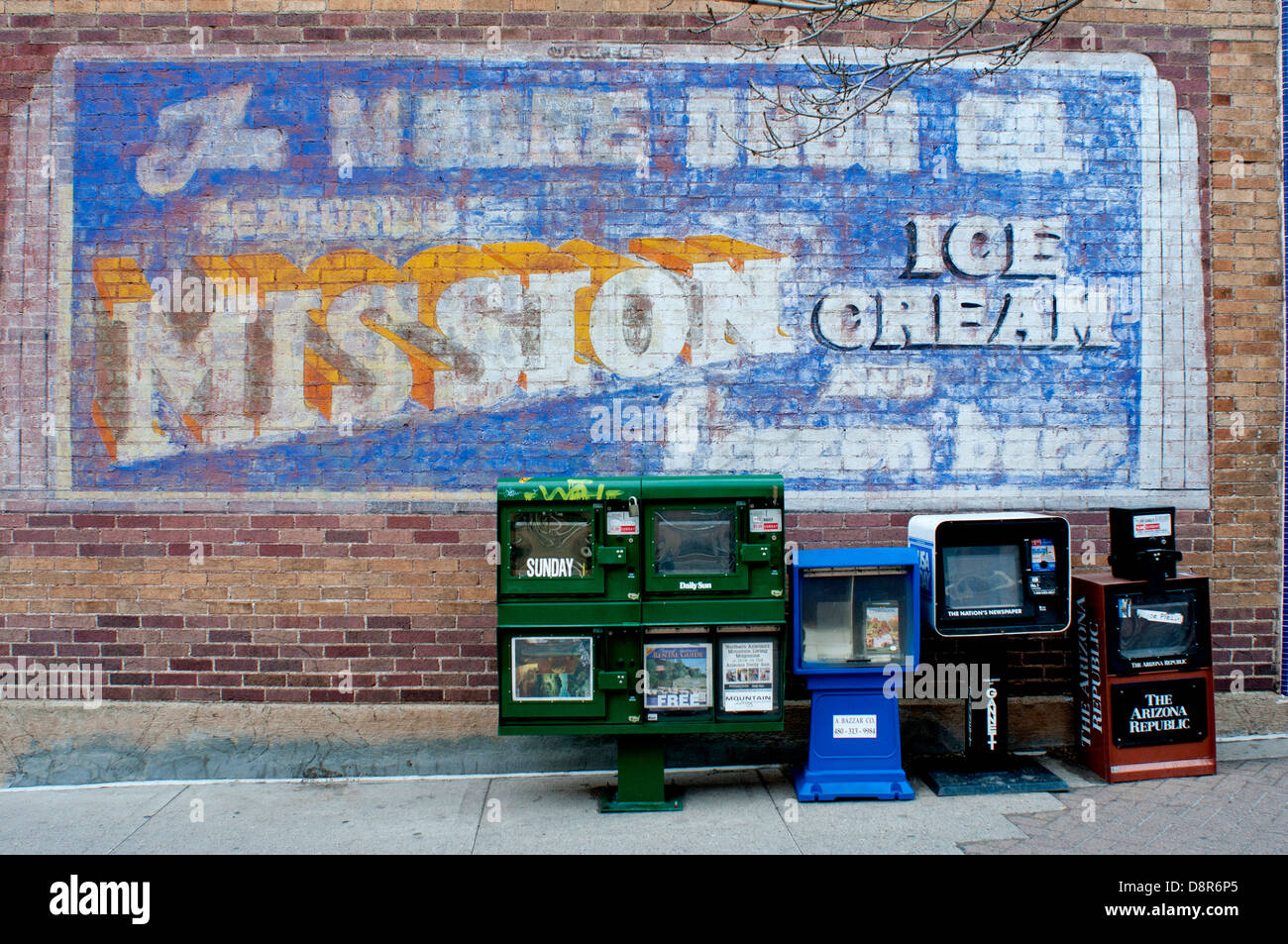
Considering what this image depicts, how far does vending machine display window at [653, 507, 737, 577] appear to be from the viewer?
5.27 meters

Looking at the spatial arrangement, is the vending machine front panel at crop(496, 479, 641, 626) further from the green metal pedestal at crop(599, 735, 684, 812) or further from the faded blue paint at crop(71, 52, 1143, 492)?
the faded blue paint at crop(71, 52, 1143, 492)

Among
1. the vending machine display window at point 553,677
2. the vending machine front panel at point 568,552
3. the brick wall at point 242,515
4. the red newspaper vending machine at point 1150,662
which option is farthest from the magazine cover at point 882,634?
the vending machine display window at point 553,677

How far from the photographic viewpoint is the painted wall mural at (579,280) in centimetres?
622

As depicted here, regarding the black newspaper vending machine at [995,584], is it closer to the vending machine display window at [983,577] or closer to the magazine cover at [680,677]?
the vending machine display window at [983,577]

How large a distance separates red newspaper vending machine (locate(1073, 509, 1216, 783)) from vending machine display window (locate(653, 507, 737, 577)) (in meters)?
2.43

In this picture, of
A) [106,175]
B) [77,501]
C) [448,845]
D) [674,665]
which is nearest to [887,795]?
[674,665]

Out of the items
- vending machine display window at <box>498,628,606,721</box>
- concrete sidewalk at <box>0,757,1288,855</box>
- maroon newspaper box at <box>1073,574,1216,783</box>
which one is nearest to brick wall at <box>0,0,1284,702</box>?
concrete sidewalk at <box>0,757,1288,855</box>

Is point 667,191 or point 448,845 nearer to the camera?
point 448,845

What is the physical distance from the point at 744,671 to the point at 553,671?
112cm

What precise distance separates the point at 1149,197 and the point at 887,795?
4.54m

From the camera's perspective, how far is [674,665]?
5.32m

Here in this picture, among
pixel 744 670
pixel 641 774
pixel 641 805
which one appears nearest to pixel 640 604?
pixel 744 670

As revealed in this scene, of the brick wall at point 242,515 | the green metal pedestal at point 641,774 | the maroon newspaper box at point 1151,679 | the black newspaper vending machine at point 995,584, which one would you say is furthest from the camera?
the brick wall at point 242,515

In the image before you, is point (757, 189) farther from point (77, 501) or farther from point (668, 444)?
point (77, 501)
